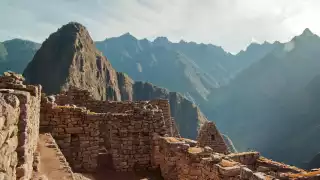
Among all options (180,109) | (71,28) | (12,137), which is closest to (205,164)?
Result: (12,137)

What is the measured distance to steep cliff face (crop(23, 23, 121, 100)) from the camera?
91562 millimetres

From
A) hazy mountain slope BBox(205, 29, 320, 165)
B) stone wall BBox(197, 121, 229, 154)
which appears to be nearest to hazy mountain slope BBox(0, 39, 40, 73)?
hazy mountain slope BBox(205, 29, 320, 165)

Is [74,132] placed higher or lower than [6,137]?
lower

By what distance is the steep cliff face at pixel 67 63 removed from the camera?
300ft

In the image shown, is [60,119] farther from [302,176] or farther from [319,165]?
[319,165]

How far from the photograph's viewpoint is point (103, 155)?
55.6 ft

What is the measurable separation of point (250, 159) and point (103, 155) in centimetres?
782

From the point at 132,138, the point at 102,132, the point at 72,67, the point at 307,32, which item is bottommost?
the point at 132,138

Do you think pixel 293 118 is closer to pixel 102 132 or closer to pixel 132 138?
pixel 102 132

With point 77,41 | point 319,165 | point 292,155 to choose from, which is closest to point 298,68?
point 292,155

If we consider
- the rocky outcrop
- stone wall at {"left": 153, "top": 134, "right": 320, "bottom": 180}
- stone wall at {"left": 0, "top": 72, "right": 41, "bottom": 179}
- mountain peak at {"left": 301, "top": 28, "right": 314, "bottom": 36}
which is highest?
mountain peak at {"left": 301, "top": 28, "right": 314, "bottom": 36}

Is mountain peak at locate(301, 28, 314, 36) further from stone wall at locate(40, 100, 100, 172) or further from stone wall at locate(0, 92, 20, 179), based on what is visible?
stone wall at locate(0, 92, 20, 179)

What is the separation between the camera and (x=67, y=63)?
94.4m

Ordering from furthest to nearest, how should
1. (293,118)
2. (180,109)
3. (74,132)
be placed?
(293,118)
(180,109)
(74,132)
